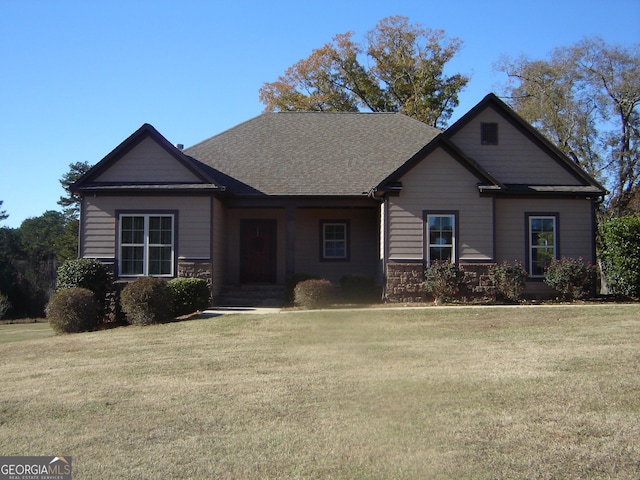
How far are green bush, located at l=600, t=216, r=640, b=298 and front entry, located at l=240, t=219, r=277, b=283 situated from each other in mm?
10520

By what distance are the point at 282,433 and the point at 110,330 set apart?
9.98 m

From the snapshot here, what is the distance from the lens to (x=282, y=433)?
23.9 ft

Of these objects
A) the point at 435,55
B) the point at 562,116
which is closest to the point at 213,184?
the point at 562,116

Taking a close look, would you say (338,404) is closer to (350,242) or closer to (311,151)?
(350,242)

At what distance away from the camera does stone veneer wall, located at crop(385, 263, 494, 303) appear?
61.1ft

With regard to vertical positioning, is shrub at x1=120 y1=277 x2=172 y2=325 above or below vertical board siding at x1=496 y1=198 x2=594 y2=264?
below

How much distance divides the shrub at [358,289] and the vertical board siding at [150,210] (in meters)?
4.19

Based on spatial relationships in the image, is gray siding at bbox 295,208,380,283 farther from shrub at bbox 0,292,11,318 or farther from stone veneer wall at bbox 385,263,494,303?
shrub at bbox 0,292,11,318

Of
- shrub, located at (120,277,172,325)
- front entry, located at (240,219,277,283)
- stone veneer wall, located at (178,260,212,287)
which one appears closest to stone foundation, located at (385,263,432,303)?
front entry, located at (240,219,277,283)

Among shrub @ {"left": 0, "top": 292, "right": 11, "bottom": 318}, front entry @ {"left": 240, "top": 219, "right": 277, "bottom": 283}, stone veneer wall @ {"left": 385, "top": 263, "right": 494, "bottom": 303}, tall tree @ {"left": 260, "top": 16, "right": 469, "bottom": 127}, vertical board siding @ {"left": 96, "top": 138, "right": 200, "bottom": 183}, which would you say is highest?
tall tree @ {"left": 260, "top": 16, "right": 469, "bottom": 127}

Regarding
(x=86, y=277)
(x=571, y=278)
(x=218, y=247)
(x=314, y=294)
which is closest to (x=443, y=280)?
(x=314, y=294)

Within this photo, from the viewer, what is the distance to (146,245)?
19.0m

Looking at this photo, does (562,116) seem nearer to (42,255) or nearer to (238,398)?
(238,398)

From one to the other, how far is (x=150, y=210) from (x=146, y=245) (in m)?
1.04
